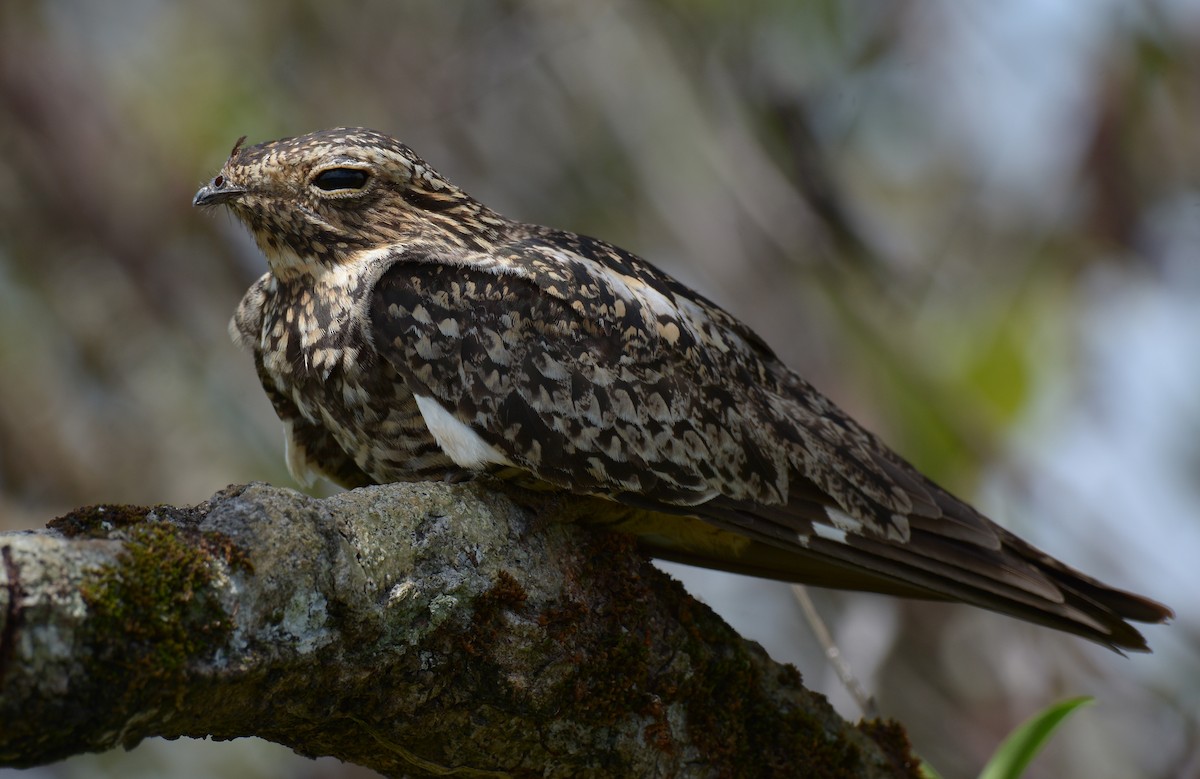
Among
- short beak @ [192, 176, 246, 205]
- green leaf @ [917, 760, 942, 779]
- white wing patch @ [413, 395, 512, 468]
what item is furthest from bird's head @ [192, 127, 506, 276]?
green leaf @ [917, 760, 942, 779]

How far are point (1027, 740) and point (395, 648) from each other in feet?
5.44

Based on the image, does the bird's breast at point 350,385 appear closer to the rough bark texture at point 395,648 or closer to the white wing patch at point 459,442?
the white wing patch at point 459,442

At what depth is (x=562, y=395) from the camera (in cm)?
263

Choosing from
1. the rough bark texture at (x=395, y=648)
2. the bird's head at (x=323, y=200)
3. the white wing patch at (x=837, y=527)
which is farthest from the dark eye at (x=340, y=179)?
the white wing patch at (x=837, y=527)

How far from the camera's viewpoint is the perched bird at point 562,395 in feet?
8.59

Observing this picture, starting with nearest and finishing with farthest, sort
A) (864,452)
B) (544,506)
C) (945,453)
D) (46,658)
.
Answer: (46,658), (544,506), (864,452), (945,453)

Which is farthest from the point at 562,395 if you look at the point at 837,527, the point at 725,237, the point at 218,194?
the point at 725,237

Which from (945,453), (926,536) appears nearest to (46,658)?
(926,536)

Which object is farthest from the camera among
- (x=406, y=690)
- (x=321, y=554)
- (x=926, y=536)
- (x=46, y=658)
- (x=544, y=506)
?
(x=926, y=536)

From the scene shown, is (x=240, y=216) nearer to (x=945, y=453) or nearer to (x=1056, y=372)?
(x=945, y=453)

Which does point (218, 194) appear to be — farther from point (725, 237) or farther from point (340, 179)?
point (725, 237)

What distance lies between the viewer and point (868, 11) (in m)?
7.68

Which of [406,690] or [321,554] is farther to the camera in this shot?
[406,690]

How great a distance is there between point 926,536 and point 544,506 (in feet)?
3.28
